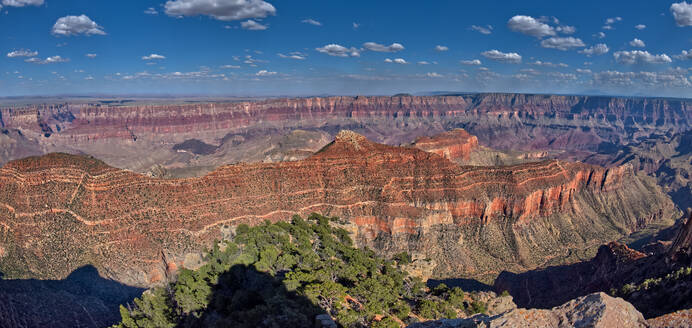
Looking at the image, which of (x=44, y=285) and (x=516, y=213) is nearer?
(x=44, y=285)

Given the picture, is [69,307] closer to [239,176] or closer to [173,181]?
[173,181]

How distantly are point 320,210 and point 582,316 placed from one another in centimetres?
6041

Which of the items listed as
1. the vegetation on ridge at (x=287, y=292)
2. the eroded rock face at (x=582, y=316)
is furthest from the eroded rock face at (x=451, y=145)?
the eroded rock face at (x=582, y=316)

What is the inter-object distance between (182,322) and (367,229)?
43.9 m

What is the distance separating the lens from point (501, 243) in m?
78.0

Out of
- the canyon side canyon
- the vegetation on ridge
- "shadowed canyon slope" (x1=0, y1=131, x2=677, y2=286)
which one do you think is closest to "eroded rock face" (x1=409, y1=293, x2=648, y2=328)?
the vegetation on ridge

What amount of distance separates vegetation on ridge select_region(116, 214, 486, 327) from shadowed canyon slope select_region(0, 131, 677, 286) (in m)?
14.7

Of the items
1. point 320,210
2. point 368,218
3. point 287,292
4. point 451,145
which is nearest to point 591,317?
point 287,292

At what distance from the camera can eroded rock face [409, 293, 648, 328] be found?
1524cm

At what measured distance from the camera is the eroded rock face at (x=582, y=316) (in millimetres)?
15242

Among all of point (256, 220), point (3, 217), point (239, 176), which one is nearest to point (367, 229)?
point (256, 220)

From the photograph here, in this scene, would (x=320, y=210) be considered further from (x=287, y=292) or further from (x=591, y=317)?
(x=591, y=317)

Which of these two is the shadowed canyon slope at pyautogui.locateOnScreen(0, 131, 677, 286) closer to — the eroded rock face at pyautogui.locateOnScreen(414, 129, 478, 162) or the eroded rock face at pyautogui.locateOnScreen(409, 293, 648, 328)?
the eroded rock face at pyautogui.locateOnScreen(414, 129, 478, 162)

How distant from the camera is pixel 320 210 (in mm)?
74250
